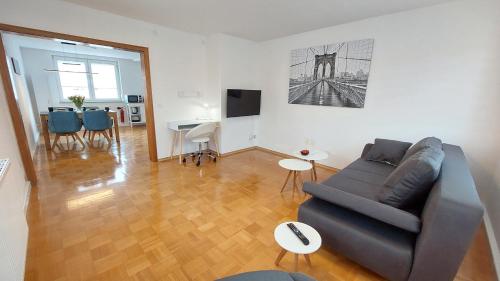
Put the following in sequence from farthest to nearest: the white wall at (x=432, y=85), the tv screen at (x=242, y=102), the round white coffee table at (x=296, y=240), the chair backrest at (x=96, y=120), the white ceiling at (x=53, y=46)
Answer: the white ceiling at (x=53, y=46) < the chair backrest at (x=96, y=120) < the tv screen at (x=242, y=102) < the white wall at (x=432, y=85) < the round white coffee table at (x=296, y=240)

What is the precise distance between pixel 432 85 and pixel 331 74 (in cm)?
135

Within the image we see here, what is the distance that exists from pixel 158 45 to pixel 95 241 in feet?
10.4

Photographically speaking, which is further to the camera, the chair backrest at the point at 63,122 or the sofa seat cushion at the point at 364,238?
the chair backrest at the point at 63,122

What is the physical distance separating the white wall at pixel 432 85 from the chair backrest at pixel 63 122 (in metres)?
5.18

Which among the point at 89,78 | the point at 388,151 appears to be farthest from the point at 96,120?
the point at 388,151

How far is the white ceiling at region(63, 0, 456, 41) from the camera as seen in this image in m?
2.57

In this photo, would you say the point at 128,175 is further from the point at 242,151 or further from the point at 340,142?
the point at 340,142

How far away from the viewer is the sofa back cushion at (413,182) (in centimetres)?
141

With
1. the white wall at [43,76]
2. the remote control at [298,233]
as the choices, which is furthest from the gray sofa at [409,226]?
the white wall at [43,76]

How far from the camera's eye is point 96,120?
4797 millimetres

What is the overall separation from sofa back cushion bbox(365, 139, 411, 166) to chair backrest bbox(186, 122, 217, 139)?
2.66m

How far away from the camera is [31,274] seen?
1526 mm

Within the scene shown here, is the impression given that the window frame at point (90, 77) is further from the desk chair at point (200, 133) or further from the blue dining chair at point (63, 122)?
the desk chair at point (200, 133)

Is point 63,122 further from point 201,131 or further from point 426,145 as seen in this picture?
point 426,145
